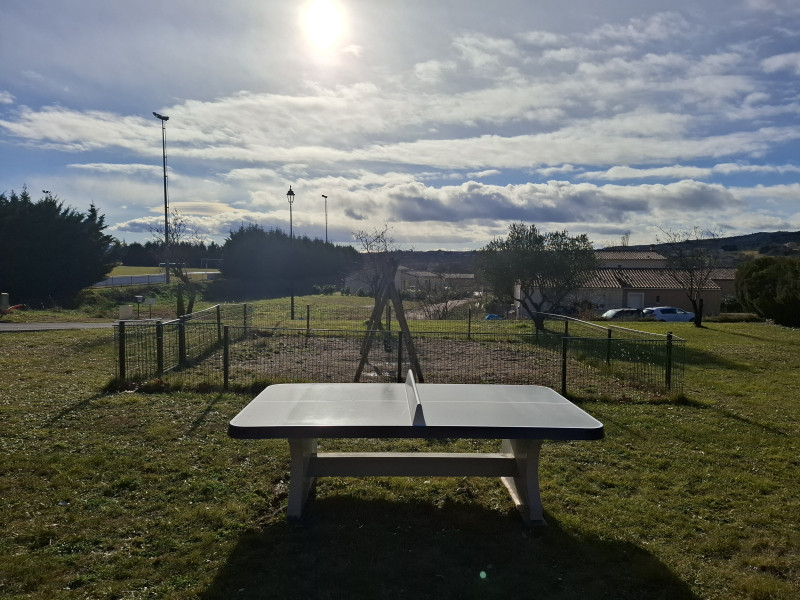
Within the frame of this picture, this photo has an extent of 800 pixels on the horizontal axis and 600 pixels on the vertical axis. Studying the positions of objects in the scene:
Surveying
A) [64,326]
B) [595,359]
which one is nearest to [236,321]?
[64,326]

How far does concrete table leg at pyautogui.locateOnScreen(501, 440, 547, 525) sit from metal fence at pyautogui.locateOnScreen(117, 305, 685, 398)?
4.13m

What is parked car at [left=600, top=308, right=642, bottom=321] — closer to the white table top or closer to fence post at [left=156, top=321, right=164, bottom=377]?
fence post at [left=156, top=321, right=164, bottom=377]

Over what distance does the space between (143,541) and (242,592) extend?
1.04 metres

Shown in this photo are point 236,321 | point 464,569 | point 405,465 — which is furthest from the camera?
point 236,321

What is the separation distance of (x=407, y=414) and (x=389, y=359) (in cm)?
828

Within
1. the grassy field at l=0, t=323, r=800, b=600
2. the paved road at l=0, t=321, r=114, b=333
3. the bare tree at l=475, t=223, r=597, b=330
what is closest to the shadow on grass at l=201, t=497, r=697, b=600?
the grassy field at l=0, t=323, r=800, b=600

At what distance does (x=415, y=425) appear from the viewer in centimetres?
395

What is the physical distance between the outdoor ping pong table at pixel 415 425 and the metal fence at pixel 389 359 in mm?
3740

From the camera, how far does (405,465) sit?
4.70 meters

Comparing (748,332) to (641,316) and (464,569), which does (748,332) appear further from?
(464,569)

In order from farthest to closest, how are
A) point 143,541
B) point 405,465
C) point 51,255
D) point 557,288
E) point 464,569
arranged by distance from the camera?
1. point 51,255
2. point 557,288
3. point 405,465
4. point 143,541
5. point 464,569

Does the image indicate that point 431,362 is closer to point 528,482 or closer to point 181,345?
point 181,345

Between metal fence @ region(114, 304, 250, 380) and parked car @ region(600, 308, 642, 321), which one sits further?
parked car @ region(600, 308, 642, 321)

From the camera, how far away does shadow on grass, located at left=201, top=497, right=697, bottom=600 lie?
135 inches
